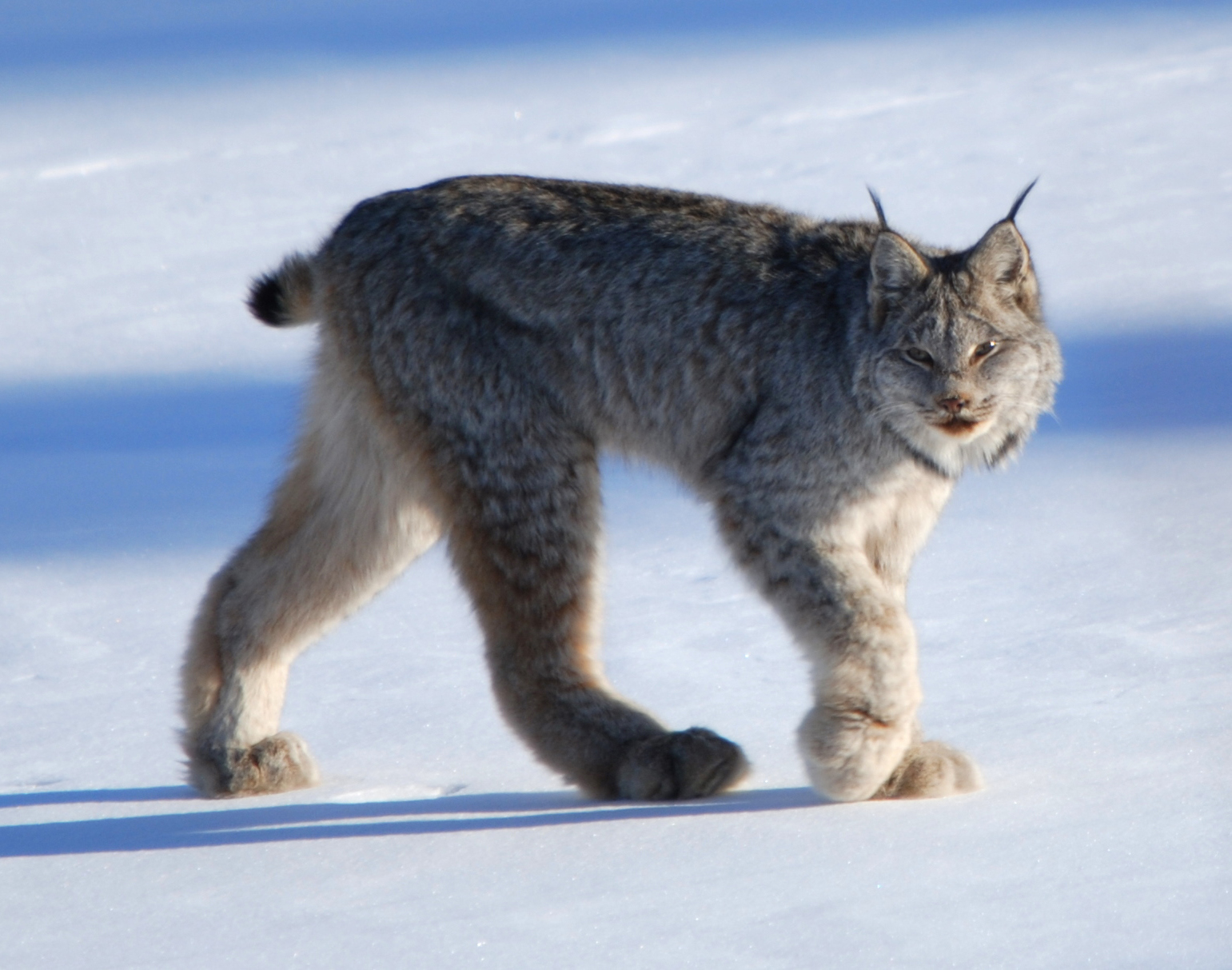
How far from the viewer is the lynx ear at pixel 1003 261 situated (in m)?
3.50

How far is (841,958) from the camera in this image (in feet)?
8.23

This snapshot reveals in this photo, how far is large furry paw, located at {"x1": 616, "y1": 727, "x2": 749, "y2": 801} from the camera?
3.38 meters

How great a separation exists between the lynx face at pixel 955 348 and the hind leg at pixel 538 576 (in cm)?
67

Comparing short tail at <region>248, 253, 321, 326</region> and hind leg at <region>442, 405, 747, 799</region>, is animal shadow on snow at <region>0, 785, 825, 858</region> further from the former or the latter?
short tail at <region>248, 253, 321, 326</region>

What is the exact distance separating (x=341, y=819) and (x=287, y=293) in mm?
1301

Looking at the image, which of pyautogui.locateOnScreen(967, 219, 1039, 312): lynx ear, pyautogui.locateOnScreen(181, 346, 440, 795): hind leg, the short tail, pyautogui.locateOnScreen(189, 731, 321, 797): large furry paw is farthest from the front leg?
the short tail

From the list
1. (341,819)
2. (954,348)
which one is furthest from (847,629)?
(341,819)

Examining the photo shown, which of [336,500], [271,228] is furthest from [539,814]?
[271,228]

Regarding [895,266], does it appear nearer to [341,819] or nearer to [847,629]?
[847,629]

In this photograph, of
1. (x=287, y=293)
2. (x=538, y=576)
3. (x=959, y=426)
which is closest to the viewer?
(x=959, y=426)

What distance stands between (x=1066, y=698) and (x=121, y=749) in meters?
2.01

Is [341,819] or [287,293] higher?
[287,293]

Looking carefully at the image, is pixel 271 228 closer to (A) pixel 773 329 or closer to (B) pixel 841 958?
(A) pixel 773 329

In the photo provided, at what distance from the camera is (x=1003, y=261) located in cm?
354
